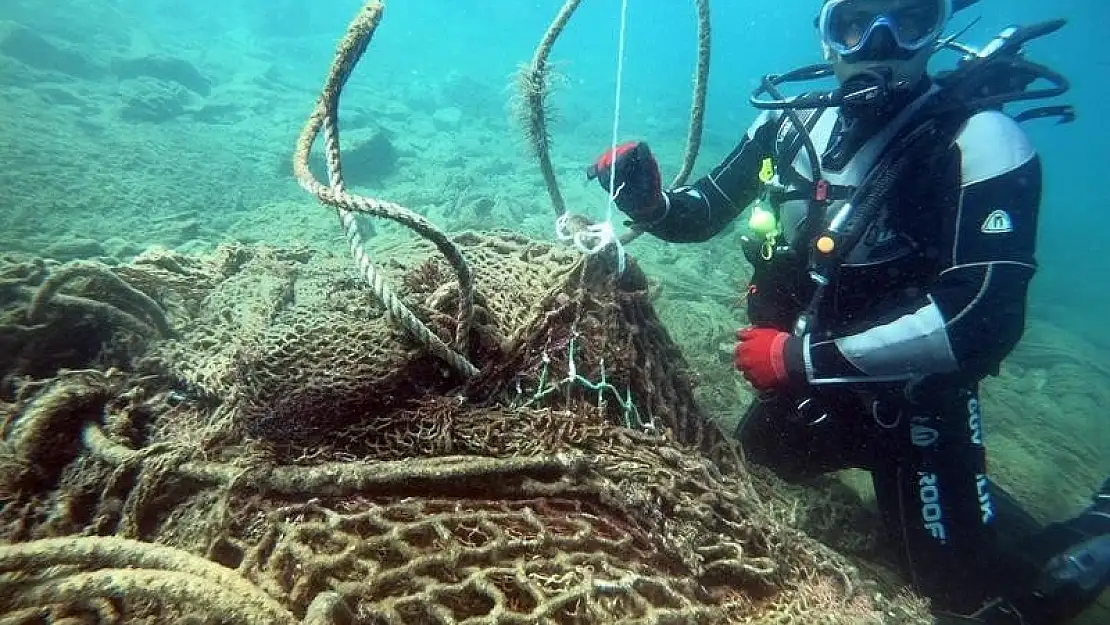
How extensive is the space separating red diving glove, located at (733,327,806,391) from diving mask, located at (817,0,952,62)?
1.71 metres

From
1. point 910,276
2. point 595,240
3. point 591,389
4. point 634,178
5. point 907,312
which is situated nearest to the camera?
point 591,389

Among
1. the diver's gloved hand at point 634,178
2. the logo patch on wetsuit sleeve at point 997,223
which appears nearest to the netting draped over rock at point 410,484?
the diver's gloved hand at point 634,178

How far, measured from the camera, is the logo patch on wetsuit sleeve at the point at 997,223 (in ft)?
8.66

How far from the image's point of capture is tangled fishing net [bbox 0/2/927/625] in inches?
54.1

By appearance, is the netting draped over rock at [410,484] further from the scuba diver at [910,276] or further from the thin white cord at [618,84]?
the scuba diver at [910,276]

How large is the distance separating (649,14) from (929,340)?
125m

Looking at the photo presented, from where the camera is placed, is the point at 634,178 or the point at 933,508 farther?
the point at 634,178

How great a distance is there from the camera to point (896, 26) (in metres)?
3.05

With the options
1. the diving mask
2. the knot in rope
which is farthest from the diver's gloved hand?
the diving mask

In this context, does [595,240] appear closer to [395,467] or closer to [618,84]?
[618,84]

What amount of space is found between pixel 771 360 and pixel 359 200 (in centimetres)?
232

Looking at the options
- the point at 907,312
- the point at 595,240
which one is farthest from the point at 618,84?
the point at 907,312

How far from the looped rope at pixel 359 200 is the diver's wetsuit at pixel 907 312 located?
6.59 feet

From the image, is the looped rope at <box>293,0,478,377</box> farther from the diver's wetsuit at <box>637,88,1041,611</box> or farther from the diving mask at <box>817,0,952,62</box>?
the diving mask at <box>817,0,952,62</box>
